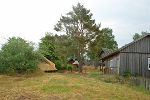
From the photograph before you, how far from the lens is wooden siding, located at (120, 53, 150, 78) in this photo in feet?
51.5

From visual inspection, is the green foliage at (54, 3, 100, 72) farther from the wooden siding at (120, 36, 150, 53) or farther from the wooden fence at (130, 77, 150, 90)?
the wooden fence at (130, 77, 150, 90)

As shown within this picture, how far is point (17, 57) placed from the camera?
42.7ft

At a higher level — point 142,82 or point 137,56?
point 137,56

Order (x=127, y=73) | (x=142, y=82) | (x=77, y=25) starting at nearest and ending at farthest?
(x=142, y=82) → (x=127, y=73) → (x=77, y=25)

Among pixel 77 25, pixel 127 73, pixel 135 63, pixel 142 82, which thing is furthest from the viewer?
pixel 77 25

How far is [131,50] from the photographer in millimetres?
15859

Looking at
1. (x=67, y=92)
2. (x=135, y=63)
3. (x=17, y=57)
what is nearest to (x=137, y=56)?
(x=135, y=63)

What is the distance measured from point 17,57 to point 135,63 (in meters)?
12.5

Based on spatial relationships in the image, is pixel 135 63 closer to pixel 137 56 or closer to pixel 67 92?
pixel 137 56

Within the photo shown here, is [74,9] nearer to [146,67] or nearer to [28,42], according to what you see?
[28,42]

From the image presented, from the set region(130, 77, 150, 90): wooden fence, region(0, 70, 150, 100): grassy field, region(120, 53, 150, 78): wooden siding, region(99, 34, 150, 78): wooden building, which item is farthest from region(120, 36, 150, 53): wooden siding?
region(0, 70, 150, 100): grassy field

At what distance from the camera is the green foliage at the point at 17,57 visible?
1319 cm

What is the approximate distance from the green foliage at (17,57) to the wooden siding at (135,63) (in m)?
9.43

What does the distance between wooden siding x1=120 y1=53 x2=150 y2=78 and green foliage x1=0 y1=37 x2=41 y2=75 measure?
9.43m
